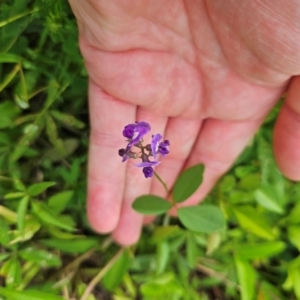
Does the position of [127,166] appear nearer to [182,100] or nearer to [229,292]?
[182,100]

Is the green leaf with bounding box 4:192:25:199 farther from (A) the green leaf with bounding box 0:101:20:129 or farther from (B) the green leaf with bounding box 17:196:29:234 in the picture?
(A) the green leaf with bounding box 0:101:20:129

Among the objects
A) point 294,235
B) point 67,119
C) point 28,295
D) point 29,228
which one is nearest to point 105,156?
point 67,119

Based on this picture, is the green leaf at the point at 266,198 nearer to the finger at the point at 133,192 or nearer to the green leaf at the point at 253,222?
the green leaf at the point at 253,222

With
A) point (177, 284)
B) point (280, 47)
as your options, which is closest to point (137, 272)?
point (177, 284)

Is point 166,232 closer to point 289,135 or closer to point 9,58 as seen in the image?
point 289,135

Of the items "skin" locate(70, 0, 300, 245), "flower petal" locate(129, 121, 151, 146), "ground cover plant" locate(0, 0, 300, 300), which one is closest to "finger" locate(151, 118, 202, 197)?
"skin" locate(70, 0, 300, 245)
